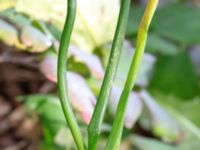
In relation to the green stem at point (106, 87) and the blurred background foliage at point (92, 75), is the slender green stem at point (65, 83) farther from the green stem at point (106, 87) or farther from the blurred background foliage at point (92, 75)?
the blurred background foliage at point (92, 75)

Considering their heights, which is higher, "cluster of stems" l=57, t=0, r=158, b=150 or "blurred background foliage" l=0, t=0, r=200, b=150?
"cluster of stems" l=57, t=0, r=158, b=150

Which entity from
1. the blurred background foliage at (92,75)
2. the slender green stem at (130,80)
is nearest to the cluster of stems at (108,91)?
the slender green stem at (130,80)

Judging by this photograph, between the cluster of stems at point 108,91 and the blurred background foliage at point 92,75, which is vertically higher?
the cluster of stems at point 108,91

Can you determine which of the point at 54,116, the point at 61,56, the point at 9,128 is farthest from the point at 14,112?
the point at 61,56

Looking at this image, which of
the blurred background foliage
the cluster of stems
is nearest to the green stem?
the cluster of stems

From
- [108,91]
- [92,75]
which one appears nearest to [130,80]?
[108,91]

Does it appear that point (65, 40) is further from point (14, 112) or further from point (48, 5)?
point (14, 112)

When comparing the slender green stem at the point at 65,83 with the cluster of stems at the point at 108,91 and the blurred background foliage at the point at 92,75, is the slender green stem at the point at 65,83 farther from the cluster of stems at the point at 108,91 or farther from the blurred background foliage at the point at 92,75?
the blurred background foliage at the point at 92,75

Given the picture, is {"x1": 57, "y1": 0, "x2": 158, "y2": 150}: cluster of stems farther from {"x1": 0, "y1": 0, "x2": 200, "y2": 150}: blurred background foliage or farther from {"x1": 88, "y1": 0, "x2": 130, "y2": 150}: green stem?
{"x1": 0, "y1": 0, "x2": 200, "y2": 150}: blurred background foliage

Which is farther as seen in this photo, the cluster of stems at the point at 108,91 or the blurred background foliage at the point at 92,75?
the blurred background foliage at the point at 92,75

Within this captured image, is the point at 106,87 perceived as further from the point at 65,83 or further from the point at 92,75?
the point at 92,75
